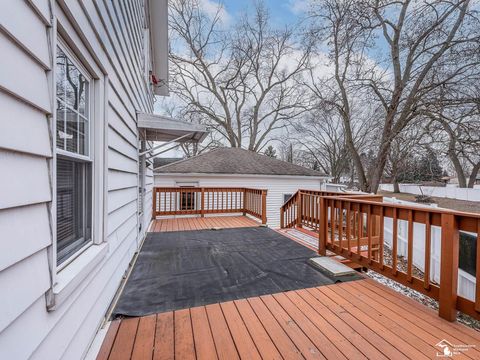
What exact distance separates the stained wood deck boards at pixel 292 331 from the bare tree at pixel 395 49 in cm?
955

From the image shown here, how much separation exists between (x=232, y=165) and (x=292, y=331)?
10.3 meters

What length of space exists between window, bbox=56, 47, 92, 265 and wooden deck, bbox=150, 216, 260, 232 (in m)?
4.26

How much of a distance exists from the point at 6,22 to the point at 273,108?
20.7 metres

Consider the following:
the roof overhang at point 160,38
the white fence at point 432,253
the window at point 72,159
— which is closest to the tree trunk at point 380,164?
the white fence at point 432,253

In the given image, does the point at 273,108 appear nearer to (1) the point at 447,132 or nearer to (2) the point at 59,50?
(1) the point at 447,132

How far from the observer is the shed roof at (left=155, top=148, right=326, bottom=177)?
11.1 metres

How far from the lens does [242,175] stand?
11.6 m

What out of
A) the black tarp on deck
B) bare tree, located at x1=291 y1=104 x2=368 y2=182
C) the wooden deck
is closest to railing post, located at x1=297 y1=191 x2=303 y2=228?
the black tarp on deck

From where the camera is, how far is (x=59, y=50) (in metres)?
1.46

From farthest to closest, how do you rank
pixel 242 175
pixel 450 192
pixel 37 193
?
1. pixel 450 192
2. pixel 242 175
3. pixel 37 193

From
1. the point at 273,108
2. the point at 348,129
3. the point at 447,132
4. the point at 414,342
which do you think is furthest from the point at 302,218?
the point at 273,108

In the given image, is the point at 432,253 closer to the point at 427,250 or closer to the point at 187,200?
the point at 427,250

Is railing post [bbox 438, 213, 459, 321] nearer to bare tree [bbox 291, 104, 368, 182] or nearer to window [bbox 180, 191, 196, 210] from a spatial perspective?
window [bbox 180, 191, 196, 210]

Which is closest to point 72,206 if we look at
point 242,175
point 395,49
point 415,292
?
point 415,292
